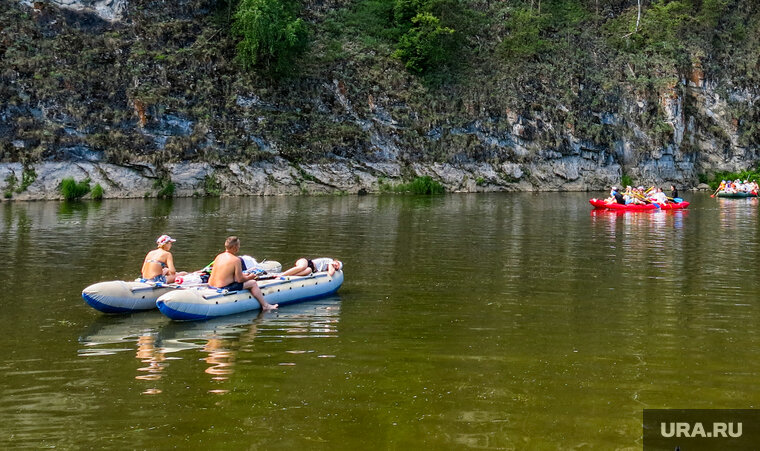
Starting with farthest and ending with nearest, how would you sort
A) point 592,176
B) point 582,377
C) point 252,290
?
point 592,176, point 252,290, point 582,377

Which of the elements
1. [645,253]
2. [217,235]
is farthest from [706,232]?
[217,235]

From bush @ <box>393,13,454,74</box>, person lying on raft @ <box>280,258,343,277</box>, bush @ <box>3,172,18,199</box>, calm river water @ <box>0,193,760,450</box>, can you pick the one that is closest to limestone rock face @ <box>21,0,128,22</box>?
bush @ <box>3,172,18,199</box>

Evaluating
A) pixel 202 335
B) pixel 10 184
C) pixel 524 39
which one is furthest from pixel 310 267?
pixel 524 39

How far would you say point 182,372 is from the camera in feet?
34.9

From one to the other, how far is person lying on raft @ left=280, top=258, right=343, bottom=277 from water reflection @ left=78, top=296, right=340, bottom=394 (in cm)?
107

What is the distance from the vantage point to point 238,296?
48.1 ft

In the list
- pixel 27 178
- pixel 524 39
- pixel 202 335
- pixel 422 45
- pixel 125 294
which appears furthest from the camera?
pixel 524 39

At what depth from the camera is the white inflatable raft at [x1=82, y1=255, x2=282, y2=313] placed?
14305mm

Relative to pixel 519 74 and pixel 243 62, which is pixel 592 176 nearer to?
pixel 519 74

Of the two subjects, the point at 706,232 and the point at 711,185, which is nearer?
the point at 706,232

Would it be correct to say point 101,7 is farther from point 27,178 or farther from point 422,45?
point 422,45

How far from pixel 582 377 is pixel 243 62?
55152 millimetres

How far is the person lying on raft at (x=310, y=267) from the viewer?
1661cm

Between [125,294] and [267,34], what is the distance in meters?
48.5
